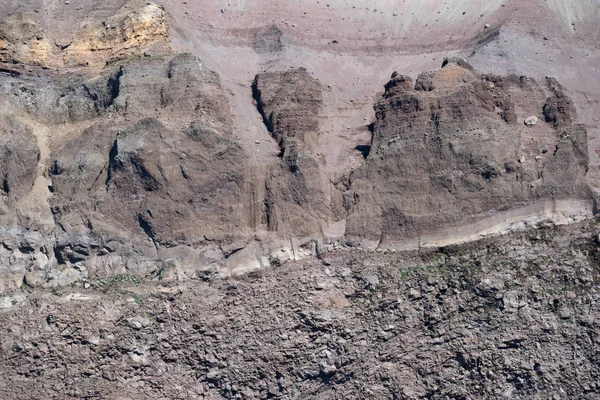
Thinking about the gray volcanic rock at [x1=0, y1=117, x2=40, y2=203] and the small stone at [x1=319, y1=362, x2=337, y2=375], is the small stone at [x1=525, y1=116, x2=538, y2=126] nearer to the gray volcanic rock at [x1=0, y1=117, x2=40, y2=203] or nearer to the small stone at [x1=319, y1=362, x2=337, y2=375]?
the small stone at [x1=319, y1=362, x2=337, y2=375]

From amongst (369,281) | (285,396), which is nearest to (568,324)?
(369,281)

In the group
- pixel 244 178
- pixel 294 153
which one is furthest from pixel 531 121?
pixel 244 178

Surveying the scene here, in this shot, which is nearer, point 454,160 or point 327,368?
point 327,368

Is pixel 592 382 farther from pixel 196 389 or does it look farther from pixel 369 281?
pixel 196 389

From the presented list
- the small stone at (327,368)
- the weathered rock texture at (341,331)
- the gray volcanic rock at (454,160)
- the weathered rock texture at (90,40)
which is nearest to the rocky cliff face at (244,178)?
the gray volcanic rock at (454,160)

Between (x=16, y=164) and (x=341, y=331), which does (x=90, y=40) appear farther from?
(x=341, y=331)

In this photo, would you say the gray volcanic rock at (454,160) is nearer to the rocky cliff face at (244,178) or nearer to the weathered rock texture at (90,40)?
the rocky cliff face at (244,178)

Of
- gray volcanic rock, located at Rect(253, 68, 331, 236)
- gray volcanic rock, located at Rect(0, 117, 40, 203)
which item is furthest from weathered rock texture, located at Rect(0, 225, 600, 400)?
gray volcanic rock, located at Rect(0, 117, 40, 203)
